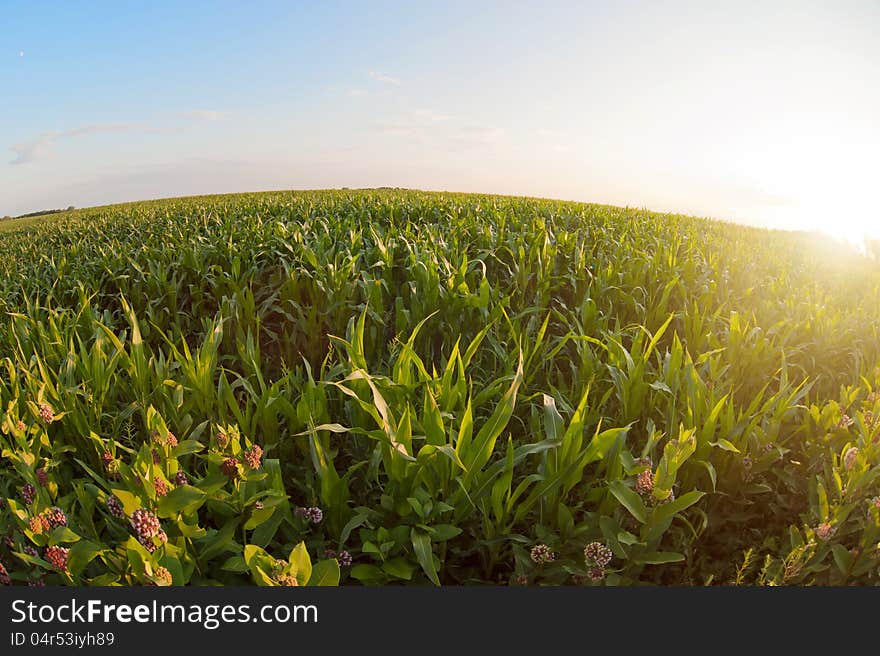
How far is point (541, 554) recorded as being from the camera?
168 centimetres

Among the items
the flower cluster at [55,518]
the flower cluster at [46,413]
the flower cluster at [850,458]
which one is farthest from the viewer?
the flower cluster at [46,413]

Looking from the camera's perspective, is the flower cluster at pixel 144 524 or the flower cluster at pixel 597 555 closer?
the flower cluster at pixel 144 524

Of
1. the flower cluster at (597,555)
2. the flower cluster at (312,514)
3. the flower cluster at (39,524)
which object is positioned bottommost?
the flower cluster at (597,555)

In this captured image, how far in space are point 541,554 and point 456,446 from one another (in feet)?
1.39

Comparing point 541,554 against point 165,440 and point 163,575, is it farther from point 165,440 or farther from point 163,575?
point 165,440

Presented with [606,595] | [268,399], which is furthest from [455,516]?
[268,399]

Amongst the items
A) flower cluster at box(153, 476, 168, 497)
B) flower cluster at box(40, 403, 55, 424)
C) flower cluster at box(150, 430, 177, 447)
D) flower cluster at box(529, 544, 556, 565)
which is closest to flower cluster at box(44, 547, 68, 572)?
flower cluster at box(153, 476, 168, 497)

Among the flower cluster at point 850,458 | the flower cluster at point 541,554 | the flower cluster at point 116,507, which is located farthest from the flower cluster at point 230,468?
the flower cluster at point 850,458

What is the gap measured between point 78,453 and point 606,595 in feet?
7.65

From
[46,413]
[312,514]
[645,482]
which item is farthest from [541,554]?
[46,413]

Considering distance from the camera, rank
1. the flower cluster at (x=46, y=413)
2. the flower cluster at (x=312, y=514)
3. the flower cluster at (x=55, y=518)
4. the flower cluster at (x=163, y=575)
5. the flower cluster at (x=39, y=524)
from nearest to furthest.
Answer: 1. the flower cluster at (x=163, y=575)
2. the flower cluster at (x=39, y=524)
3. the flower cluster at (x=55, y=518)
4. the flower cluster at (x=312, y=514)
5. the flower cluster at (x=46, y=413)

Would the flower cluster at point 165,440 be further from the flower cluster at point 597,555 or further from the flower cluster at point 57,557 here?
the flower cluster at point 597,555

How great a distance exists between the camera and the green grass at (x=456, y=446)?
64.9 inches

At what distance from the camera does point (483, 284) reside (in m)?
3.29
